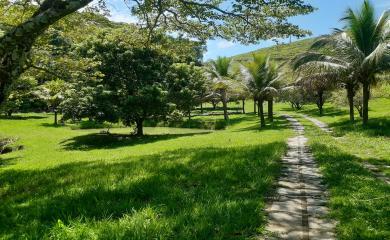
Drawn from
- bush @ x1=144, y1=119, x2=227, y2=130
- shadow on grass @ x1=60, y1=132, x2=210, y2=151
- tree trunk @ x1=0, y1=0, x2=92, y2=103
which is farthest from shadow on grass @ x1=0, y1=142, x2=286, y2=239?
bush @ x1=144, y1=119, x2=227, y2=130

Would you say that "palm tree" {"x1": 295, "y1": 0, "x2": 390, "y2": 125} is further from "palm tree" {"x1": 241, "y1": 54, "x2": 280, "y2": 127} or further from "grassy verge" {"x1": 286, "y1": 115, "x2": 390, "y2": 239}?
"grassy verge" {"x1": 286, "y1": 115, "x2": 390, "y2": 239}

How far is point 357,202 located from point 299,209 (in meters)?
1.19

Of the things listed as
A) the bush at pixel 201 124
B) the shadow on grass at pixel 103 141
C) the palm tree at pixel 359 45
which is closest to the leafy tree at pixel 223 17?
the palm tree at pixel 359 45

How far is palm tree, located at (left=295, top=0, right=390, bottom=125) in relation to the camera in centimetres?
2805

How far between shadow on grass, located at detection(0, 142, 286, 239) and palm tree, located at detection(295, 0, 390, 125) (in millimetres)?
19145

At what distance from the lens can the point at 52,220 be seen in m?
7.15

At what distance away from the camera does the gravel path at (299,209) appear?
646 cm

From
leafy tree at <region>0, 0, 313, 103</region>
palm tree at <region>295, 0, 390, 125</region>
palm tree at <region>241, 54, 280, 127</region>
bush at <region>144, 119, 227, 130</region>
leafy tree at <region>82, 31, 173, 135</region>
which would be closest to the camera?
leafy tree at <region>0, 0, 313, 103</region>

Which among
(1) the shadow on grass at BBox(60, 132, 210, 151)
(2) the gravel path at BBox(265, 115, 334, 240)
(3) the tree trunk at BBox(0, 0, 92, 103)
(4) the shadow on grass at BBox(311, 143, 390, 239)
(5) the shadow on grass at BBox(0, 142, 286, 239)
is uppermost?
(3) the tree trunk at BBox(0, 0, 92, 103)

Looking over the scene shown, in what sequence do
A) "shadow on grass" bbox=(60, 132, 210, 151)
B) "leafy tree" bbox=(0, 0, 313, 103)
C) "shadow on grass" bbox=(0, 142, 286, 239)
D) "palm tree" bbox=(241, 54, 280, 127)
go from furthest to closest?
"palm tree" bbox=(241, 54, 280, 127), "shadow on grass" bbox=(60, 132, 210, 151), "leafy tree" bbox=(0, 0, 313, 103), "shadow on grass" bbox=(0, 142, 286, 239)

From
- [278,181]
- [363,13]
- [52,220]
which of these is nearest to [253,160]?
[278,181]

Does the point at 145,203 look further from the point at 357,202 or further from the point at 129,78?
the point at 129,78

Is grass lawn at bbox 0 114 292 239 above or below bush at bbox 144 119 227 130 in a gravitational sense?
above

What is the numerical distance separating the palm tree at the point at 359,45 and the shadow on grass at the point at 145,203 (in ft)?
62.8
